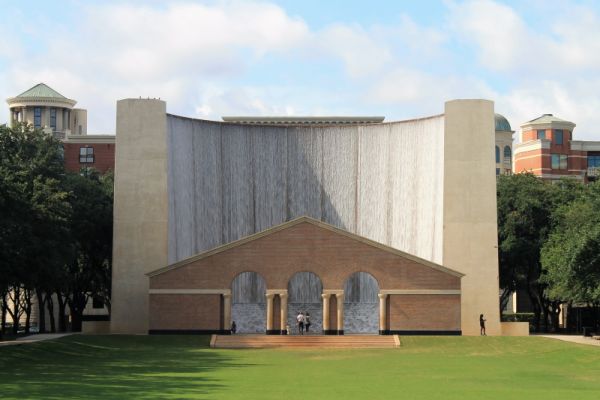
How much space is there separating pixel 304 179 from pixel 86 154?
152ft

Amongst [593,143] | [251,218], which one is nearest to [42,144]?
[251,218]

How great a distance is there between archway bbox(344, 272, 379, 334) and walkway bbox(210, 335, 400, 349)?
7291mm

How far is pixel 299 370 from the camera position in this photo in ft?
Answer: 179

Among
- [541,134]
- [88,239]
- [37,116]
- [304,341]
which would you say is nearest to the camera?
[304,341]

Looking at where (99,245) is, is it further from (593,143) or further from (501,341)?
(593,143)

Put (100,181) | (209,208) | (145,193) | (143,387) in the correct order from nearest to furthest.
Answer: (143,387) < (145,193) < (209,208) < (100,181)

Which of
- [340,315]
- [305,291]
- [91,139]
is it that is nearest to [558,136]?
[91,139]

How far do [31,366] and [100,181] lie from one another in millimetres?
45610

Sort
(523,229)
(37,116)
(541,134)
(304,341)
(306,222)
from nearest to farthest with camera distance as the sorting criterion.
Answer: (304,341)
(306,222)
(523,229)
(541,134)
(37,116)

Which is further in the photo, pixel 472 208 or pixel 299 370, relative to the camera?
pixel 472 208

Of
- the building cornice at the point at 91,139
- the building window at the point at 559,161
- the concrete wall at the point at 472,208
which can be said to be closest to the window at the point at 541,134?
the building window at the point at 559,161

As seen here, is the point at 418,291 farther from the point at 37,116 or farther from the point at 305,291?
the point at 37,116

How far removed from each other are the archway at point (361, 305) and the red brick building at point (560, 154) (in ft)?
166

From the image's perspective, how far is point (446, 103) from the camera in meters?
89.4
